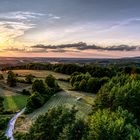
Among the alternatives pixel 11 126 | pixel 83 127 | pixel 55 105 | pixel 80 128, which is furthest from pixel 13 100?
pixel 80 128

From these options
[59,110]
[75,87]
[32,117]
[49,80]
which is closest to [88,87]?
[75,87]

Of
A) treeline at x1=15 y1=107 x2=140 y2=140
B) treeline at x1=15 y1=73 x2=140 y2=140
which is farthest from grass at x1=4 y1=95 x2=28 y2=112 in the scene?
treeline at x1=15 y1=107 x2=140 y2=140

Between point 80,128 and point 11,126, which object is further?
point 11,126

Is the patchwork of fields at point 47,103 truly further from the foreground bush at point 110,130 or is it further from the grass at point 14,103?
the foreground bush at point 110,130

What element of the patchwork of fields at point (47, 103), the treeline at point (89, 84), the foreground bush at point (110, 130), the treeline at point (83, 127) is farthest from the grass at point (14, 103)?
the foreground bush at point (110, 130)

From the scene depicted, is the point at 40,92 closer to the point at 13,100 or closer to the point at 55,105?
the point at 13,100

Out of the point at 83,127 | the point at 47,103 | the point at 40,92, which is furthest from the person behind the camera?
the point at 40,92

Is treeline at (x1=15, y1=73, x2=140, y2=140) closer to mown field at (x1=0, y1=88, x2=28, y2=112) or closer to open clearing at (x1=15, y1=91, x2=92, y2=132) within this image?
open clearing at (x1=15, y1=91, x2=92, y2=132)
